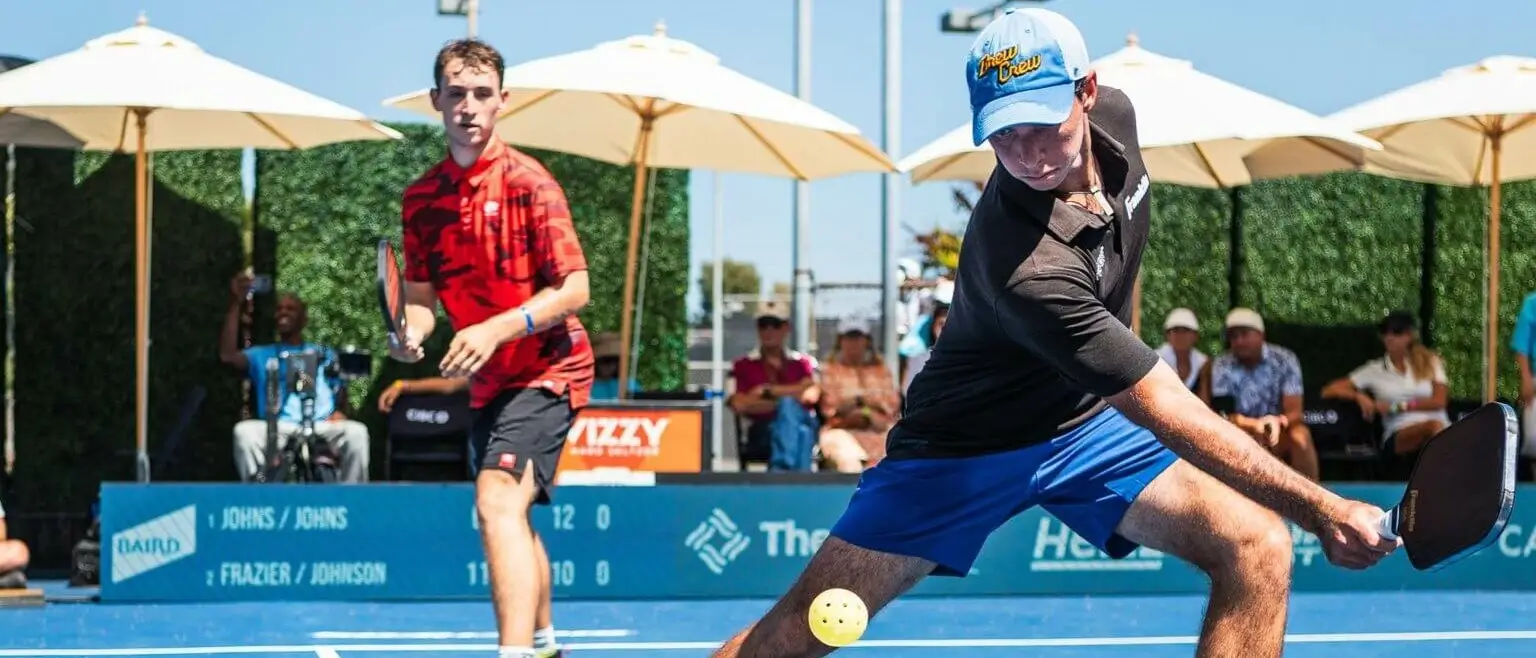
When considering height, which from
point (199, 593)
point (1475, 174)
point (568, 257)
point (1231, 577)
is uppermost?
point (1475, 174)

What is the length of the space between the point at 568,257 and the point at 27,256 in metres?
7.13

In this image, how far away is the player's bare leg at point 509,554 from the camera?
5.43 m

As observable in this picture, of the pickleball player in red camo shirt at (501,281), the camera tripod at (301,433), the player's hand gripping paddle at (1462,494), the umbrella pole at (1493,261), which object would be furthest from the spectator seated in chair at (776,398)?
the player's hand gripping paddle at (1462,494)

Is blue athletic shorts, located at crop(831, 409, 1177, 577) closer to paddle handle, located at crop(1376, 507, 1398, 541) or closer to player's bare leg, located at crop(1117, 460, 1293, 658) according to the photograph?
player's bare leg, located at crop(1117, 460, 1293, 658)

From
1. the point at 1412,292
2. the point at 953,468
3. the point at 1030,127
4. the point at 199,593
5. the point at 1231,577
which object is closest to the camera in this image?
the point at 1030,127

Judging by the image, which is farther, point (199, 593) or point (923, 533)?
point (199, 593)

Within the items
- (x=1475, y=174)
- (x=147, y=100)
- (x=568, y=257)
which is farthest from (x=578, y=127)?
(x=568, y=257)

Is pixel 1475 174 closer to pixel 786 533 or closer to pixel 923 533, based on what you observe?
pixel 786 533

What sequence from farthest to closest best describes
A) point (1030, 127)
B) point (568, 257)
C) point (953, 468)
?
point (568, 257) < point (953, 468) < point (1030, 127)

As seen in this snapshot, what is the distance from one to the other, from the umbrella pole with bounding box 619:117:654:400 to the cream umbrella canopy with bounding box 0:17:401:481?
1.68m

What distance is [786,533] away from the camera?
9.56m

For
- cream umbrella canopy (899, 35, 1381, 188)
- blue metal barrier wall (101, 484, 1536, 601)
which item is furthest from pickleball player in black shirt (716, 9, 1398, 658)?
cream umbrella canopy (899, 35, 1381, 188)

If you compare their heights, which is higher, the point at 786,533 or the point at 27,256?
the point at 27,256

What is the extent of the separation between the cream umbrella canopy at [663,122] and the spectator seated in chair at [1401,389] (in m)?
3.39
